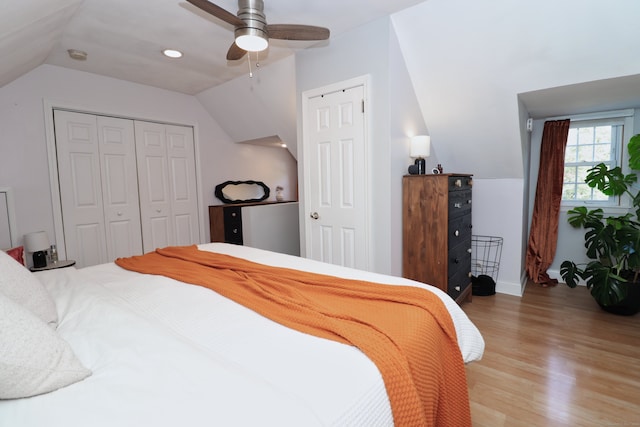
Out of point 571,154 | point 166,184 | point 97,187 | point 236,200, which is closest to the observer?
point 97,187

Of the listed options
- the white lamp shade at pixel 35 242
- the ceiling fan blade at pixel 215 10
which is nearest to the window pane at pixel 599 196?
the ceiling fan blade at pixel 215 10

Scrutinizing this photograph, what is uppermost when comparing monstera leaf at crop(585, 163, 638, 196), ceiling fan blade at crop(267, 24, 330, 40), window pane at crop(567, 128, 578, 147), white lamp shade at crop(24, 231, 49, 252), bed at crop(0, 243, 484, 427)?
ceiling fan blade at crop(267, 24, 330, 40)

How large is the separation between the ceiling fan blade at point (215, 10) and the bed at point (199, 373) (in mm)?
1415

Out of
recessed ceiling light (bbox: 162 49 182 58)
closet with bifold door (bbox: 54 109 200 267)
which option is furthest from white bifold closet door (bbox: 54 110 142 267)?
recessed ceiling light (bbox: 162 49 182 58)

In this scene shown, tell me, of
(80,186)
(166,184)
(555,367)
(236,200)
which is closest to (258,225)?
(236,200)

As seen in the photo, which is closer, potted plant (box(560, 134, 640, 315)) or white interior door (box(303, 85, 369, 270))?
potted plant (box(560, 134, 640, 315))

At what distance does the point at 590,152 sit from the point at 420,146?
2.24 metres

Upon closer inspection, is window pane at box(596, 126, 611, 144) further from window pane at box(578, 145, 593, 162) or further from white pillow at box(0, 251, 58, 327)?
white pillow at box(0, 251, 58, 327)

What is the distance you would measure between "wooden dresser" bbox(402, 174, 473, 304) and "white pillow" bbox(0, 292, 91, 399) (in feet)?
7.66

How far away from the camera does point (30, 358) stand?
688 millimetres

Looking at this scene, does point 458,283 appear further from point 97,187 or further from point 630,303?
point 97,187

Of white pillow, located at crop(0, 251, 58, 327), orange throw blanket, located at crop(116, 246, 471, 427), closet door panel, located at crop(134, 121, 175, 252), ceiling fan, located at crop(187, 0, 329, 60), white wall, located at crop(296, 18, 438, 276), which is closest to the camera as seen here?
orange throw blanket, located at crop(116, 246, 471, 427)

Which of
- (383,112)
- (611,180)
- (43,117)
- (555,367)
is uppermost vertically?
(43,117)

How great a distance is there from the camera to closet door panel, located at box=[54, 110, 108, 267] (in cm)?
303
